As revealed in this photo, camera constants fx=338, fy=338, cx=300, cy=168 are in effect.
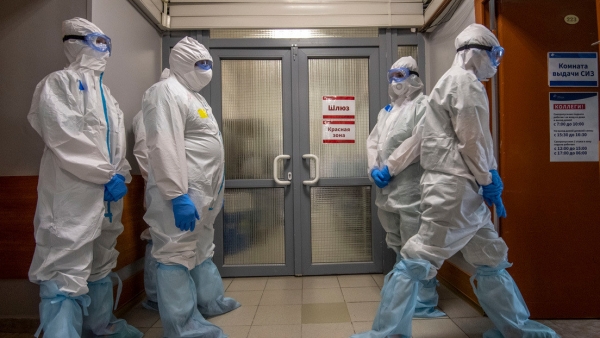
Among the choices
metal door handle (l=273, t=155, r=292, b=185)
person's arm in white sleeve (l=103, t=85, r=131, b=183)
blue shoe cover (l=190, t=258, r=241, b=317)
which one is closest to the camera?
person's arm in white sleeve (l=103, t=85, r=131, b=183)

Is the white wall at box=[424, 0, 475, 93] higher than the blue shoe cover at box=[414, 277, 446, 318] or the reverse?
higher

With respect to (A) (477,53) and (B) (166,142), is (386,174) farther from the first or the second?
(B) (166,142)

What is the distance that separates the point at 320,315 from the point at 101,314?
3.97 ft

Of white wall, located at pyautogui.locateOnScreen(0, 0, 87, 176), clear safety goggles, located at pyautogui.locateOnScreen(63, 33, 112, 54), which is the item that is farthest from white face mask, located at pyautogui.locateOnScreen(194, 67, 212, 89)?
white wall, located at pyautogui.locateOnScreen(0, 0, 87, 176)

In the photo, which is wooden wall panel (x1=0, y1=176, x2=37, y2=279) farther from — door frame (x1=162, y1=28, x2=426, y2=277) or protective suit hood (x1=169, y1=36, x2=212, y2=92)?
door frame (x1=162, y1=28, x2=426, y2=277)

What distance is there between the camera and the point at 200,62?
198cm

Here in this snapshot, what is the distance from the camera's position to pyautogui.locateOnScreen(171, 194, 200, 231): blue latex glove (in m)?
1.61

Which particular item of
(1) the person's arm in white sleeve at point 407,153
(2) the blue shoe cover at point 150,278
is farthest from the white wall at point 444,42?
(2) the blue shoe cover at point 150,278

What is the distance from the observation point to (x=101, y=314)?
1.71m

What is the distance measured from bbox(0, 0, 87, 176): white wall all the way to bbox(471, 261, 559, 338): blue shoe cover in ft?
8.03

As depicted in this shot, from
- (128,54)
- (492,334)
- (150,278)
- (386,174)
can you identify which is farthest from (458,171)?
(128,54)

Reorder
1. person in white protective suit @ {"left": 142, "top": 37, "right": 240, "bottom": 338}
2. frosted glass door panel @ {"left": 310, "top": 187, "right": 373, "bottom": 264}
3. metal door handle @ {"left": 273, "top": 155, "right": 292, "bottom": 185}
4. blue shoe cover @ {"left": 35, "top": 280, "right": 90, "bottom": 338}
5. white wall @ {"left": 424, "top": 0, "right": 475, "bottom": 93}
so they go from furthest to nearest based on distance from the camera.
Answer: frosted glass door panel @ {"left": 310, "top": 187, "right": 373, "bottom": 264} → metal door handle @ {"left": 273, "top": 155, "right": 292, "bottom": 185} → white wall @ {"left": 424, "top": 0, "right": 475, "bottom": 93} → person in white protective suit @ {"left": 142, "top": 37, "right": 240, "bottom": 338} → blue shoe cover @ {"left": 35, "top": 280, "right": 90, "bottom": 338}

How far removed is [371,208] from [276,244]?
878 mm

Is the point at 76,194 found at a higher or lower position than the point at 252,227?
higher
